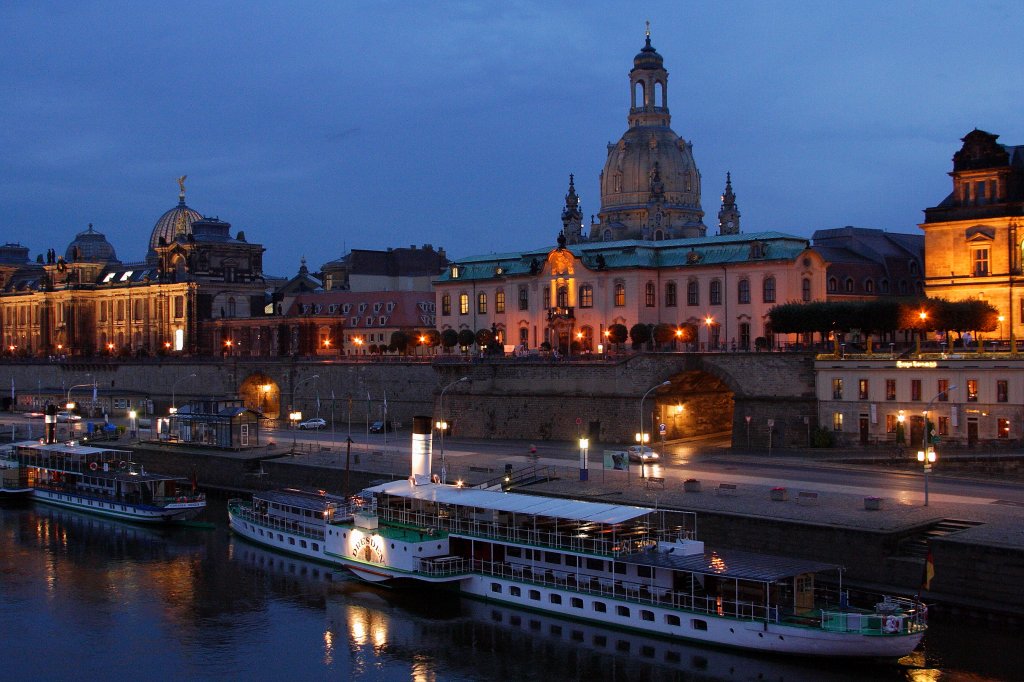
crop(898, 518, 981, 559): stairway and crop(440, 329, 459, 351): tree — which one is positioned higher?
crop(440, 329, 459, 351): tree

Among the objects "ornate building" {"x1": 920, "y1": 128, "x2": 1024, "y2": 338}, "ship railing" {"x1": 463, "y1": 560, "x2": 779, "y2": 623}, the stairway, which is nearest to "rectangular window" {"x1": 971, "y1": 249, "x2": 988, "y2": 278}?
"ornate building" {"x1": 920, "y1": 128, "x2": 1024, "y2": 338}

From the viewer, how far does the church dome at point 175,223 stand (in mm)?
149125

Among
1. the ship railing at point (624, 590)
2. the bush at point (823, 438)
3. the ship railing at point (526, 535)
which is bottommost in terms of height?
the ship railing at point (624, 590)

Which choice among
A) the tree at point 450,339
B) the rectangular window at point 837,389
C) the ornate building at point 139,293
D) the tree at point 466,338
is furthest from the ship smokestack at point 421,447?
the ornate building at point 139,293

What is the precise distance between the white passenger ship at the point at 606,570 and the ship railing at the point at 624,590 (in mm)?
46

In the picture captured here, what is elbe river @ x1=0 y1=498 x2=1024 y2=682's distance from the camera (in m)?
35.9

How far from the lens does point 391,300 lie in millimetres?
116000

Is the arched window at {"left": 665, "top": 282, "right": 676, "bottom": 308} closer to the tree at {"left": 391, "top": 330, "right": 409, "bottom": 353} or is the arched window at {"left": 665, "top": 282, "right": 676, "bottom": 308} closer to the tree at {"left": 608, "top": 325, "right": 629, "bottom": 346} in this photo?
the tree at {"left": 608, "top": 325, "right": 629, "bottom": 346}

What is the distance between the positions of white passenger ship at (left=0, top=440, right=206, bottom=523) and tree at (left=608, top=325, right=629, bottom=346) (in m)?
29.3

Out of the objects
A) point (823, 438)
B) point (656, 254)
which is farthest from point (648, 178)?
point (823, 438)

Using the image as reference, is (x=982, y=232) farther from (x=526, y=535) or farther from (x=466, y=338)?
(x=526, y=535)

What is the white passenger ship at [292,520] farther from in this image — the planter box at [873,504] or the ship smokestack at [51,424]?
the ship smokestack at [51,424]

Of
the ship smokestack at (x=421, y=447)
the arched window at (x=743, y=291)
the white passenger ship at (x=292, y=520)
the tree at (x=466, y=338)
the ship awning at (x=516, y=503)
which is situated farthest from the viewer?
the tree at (x=466, y=338)

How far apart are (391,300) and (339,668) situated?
80.5 m
